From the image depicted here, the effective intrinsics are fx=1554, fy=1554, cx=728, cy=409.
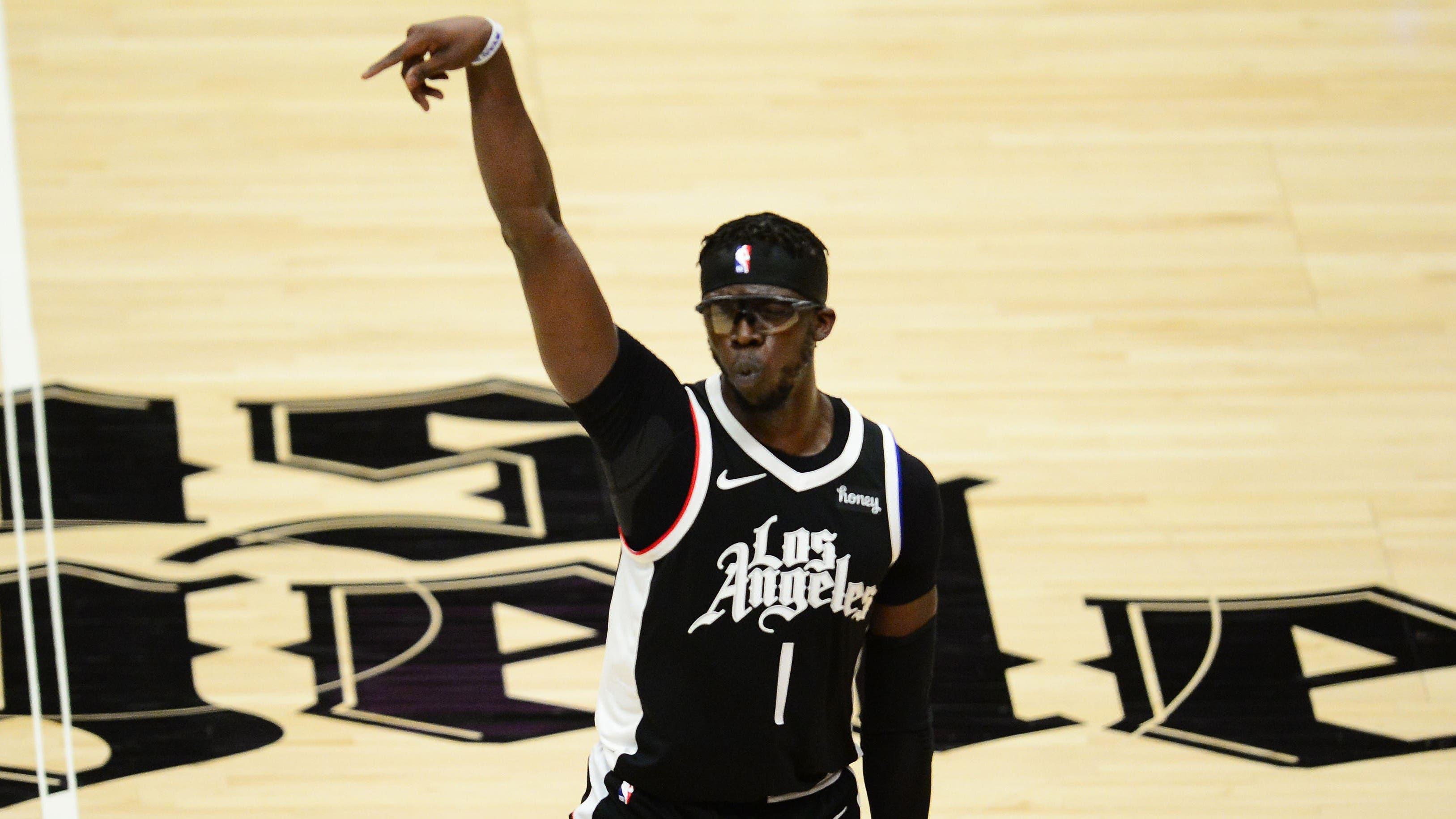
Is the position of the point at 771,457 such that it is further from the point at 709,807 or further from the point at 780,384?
the point at 709,807

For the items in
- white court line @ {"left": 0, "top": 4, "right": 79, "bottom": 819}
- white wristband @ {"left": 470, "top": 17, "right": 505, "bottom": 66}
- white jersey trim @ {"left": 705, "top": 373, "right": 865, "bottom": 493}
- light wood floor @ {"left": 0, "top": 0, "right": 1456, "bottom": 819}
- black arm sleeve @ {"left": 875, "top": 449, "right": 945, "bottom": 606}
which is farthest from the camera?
light wood floor @ {"left": 0, "top": 0, "right": 1456, "bottom": 819}

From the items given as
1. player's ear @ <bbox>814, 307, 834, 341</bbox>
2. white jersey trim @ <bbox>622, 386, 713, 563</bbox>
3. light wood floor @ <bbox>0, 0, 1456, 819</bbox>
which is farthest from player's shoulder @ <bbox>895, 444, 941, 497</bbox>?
light wood floor @ <bbox>0, 0, 1456, 819</bbox>

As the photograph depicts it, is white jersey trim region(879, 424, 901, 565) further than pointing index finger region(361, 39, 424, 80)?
Yes

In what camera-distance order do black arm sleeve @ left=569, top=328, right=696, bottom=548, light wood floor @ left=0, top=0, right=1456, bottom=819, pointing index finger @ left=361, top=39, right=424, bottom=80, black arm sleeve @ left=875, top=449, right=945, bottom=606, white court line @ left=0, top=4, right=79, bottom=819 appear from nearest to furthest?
pointing index finger @ left=361, top=39, right=424, bottom=80 → black arm sleeve @ left=569, top=328, right=696, bottom=548 → black arm sleeve @ left=875, top=449, right=945, bottom=606 → white court line @ left=0, top=4, right=79, bottom=819 → light wood floor @ left=0, top=0, right=1456, bottom=819

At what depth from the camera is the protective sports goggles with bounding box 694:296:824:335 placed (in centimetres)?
243

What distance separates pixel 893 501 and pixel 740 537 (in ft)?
0.92

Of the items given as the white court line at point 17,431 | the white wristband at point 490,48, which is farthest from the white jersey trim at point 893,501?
the white court line at point 17,431

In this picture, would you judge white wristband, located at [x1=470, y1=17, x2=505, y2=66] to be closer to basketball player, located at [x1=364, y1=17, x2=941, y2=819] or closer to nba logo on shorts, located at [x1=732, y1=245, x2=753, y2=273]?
basketball player, located at [x1=364, y1=17, x2=941, y2=819]

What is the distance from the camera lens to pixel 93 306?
16.0 feet

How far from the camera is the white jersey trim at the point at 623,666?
251 cm

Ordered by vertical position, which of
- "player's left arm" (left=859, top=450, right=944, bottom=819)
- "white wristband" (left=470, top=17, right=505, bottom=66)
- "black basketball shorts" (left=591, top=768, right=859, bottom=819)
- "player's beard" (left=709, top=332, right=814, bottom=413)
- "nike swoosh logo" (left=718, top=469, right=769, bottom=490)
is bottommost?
"black basketball shorts" (left=591, top=768, right=859, bottom=819)

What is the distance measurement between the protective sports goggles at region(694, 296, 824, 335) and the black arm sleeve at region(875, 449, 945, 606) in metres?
0.34

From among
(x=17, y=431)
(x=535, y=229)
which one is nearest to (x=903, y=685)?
(x=535, y=229)

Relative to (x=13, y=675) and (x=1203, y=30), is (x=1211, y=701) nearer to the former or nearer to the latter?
(x=1203, y=30)
